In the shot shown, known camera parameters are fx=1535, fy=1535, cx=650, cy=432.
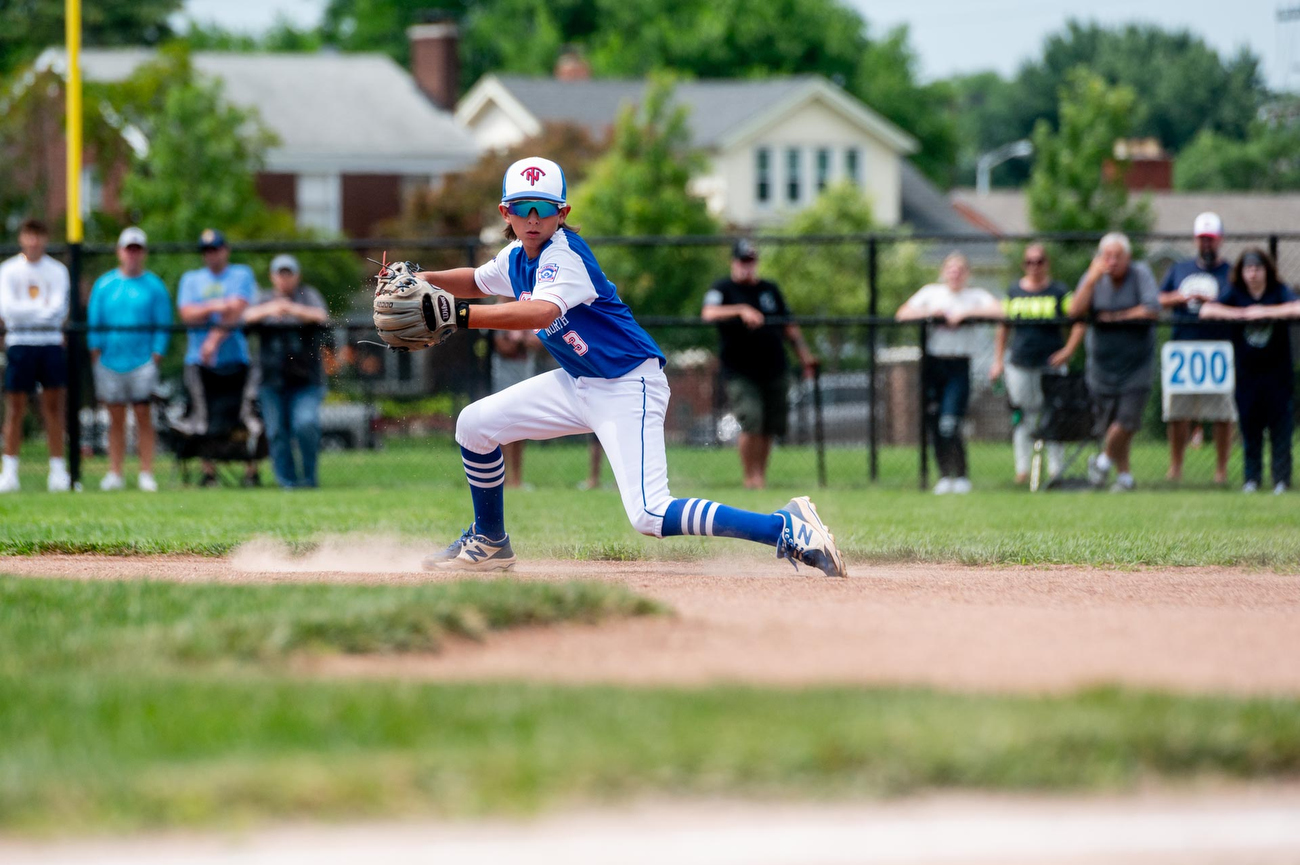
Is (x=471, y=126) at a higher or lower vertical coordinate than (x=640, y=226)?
higher

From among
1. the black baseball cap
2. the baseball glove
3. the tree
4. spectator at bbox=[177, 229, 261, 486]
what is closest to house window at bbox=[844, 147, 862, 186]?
the tree

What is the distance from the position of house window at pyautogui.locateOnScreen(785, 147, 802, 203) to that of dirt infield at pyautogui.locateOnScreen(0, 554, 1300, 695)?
39555 mm

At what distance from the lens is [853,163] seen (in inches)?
1866

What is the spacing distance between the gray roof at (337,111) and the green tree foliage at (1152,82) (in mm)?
31931

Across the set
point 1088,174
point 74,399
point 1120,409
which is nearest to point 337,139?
point 1088,174

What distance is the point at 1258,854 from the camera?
133 inches

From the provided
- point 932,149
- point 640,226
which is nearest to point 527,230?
point 640,226

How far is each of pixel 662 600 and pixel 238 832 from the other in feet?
9.24

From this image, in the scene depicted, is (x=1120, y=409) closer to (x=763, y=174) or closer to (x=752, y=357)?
(x=752, y=357)

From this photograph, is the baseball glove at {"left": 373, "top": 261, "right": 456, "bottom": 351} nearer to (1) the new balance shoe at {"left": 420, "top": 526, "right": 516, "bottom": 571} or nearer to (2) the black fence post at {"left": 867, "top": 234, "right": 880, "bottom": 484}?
(1) the new balance shoe at {"left": 420, "top": 526, "right": 516, "bottom": 571}

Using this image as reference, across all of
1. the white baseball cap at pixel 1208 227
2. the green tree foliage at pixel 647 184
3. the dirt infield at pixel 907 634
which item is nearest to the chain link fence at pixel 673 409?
the white baseball cap at pixel 1208 227

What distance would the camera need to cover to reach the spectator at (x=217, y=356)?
45.6 ft

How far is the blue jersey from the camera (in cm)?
680

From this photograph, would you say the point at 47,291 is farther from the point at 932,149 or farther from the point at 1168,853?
the point at 932,149
